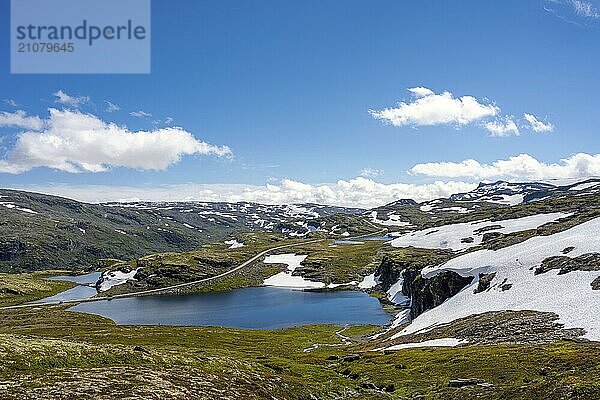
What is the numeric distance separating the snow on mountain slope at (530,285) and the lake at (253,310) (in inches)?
1676

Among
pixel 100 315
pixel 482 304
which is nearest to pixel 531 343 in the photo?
pixel 482 304

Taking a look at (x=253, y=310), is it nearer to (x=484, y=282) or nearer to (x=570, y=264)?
(x=484, y=282)

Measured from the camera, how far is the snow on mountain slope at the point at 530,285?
200 ft

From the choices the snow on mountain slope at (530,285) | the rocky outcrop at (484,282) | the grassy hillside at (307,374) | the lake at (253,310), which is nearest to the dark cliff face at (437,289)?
the snow on mountain slope at (530,285)

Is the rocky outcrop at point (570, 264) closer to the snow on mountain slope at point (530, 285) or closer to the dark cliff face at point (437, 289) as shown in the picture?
the snow on mountain slope at point (530, 285)

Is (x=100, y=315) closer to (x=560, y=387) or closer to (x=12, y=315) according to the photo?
(x=12, y=315)

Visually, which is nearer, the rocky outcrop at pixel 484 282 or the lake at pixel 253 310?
the rocky outcrop at pixel 484 282

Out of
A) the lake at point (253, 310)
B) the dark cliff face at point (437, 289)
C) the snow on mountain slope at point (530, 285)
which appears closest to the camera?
the snow on mountain slope at point (530, 285)

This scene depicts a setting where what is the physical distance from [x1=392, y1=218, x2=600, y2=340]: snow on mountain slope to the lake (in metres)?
42.6

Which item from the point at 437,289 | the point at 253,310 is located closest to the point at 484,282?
the point at 437,289

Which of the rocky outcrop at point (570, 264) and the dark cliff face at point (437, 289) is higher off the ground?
the rocky outcrop at point (570, 264)

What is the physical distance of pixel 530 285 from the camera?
78.8 metres

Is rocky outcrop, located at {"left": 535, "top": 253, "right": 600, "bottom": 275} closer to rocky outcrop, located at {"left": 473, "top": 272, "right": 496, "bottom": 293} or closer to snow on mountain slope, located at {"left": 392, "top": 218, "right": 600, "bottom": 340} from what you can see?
snow on mountain slope, located at {"left": 392, "top": 218, "right": 600, "bottom": 340}

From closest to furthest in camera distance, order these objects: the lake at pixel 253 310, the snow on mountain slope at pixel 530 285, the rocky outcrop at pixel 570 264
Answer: the snow on mountain slope at pixel 530 285, the rocky outcrop at pixel 570 264, the lake at pixel 253 310
